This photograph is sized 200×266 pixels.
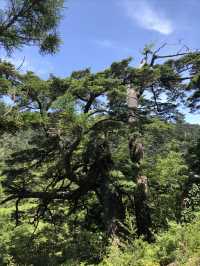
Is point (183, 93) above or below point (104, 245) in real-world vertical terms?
above

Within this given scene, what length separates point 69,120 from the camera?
9.98 m

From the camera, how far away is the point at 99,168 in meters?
13.0

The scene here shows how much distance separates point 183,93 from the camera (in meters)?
17.4

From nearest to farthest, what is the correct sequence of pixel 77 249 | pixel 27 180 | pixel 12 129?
1. pixel 12 129
2. pixel 27 180
3. pixel 77 249

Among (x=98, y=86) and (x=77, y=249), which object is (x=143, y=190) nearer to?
(x=77, y=249)

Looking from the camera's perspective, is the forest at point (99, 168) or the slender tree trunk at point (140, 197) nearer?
the forest at point (99, 168)

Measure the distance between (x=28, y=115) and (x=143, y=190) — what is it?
6555mm

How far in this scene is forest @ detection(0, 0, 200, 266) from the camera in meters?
9.32

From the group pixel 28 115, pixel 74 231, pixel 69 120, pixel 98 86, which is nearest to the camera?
pixel 28 115

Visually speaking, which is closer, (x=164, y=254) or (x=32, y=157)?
(x=164, y=254)

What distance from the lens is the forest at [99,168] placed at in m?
9.32

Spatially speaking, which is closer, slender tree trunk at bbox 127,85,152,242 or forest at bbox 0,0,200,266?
forest at bbox 0,0,200,266

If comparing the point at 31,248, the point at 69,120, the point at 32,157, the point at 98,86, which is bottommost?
the point at 31,248

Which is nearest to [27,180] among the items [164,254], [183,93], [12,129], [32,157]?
[32,157]
